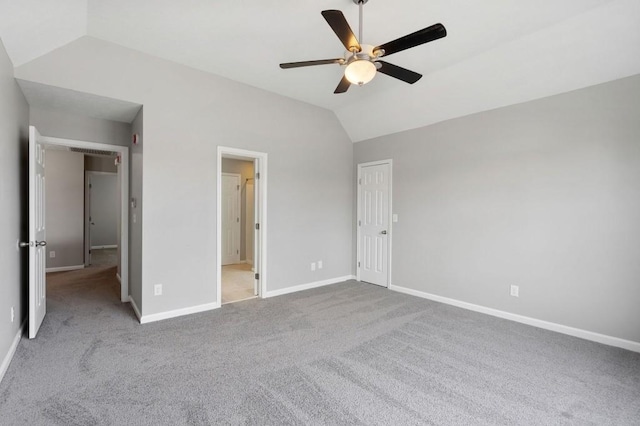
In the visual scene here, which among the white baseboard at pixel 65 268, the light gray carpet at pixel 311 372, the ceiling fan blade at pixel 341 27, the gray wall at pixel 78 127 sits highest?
the ceiling fan blade at pixel 341 27

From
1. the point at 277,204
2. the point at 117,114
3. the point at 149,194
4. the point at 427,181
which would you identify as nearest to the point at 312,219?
the point at 277,204

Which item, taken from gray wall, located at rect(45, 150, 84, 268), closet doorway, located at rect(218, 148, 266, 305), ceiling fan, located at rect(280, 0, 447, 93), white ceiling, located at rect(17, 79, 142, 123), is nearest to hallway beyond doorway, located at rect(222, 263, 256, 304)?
closet doorway, located at rect(218, 148, 266, 305)

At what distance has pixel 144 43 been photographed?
3.02 m

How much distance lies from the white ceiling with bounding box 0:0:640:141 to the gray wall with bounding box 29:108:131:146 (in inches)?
39.0

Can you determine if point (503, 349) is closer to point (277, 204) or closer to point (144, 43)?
point (277, 204)

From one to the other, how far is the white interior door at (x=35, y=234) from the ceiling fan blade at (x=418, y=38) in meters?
3.28

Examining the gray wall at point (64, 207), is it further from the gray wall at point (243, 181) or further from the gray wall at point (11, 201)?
the gray wall at point (11, 201)

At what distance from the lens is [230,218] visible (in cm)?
667

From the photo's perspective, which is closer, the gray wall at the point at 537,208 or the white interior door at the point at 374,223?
the gray wall at the point at 537,208

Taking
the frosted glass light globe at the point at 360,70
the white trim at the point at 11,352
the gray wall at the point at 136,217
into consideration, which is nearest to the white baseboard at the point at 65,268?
the gray wall at the point at 136,217

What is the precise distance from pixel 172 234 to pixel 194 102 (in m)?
1.60

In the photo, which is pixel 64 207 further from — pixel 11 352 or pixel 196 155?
pixel 11 352

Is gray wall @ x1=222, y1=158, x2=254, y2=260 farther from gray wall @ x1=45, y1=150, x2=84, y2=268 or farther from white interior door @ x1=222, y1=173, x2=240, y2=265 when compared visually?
gray wall @ x1=45, y1=150, x2=84, y2=268

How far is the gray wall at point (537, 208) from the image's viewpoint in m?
2.83
